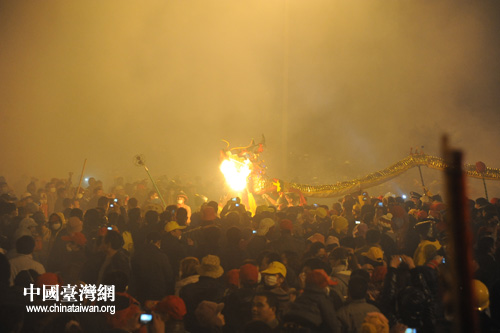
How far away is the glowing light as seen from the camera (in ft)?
34.0

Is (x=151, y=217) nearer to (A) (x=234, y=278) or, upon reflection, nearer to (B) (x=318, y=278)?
(A) (x=234, y=278)

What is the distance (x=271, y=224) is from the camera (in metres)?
5.76

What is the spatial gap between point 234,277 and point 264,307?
0.72m

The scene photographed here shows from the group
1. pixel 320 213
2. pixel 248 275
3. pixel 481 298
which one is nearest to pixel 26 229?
pixel 248 275

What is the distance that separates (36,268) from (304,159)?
19.3 meters

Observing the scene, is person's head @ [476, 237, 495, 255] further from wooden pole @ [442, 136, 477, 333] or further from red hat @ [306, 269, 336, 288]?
wooden pole @ [442, 136, 477, 333]

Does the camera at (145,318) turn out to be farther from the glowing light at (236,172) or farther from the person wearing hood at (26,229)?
the glowing light at (236,172)

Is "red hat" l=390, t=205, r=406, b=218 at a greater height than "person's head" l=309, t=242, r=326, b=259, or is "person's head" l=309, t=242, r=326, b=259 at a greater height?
"red hat" l=390, t=205, r=406, b=218

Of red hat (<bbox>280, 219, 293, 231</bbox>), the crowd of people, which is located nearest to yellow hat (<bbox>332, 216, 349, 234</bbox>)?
the crowd of people

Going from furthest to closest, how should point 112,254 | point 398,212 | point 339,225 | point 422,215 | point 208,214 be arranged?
point 422,215
point 398,212
point 339,225
point 208,214
point 112,254

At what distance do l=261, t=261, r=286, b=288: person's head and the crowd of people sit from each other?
0.01 meters

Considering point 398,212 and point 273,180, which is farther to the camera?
point 273,180

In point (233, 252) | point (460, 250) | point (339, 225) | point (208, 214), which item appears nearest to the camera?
point (460, 250)

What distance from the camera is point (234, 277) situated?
3.97 metres
